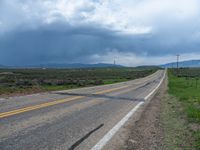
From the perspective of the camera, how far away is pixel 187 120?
354 inches

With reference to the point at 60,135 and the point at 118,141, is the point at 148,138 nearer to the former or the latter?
the point at 118,141

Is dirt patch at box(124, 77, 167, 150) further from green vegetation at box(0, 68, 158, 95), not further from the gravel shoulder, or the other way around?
green vegetation at box(0, 68, 158, 95)

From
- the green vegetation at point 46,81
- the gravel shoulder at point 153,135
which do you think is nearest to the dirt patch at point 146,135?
the gravel shoulder at point 153,135

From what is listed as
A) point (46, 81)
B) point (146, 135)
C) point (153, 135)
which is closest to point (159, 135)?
point (153, 135)

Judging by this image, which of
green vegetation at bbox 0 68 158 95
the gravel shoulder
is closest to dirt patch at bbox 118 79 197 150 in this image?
the gravel shoulder

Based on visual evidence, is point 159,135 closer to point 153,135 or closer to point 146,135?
point 153,135

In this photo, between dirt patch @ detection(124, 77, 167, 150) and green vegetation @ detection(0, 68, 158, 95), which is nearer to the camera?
dirt patch @ detection(124, 77, 167, 150)

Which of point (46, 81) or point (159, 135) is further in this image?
point (46, 81)

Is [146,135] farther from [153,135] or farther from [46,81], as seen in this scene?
[46,81]

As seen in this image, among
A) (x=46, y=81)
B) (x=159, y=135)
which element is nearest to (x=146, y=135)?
(x=159, y=135)

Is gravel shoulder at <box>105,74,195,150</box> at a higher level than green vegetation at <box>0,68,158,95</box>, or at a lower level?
higher

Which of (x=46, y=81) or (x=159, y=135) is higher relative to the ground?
(x=159, y=135)

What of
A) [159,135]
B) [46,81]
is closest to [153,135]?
[159,135]

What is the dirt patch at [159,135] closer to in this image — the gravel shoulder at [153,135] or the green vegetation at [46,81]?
the gravel shoulder at [153,135]
